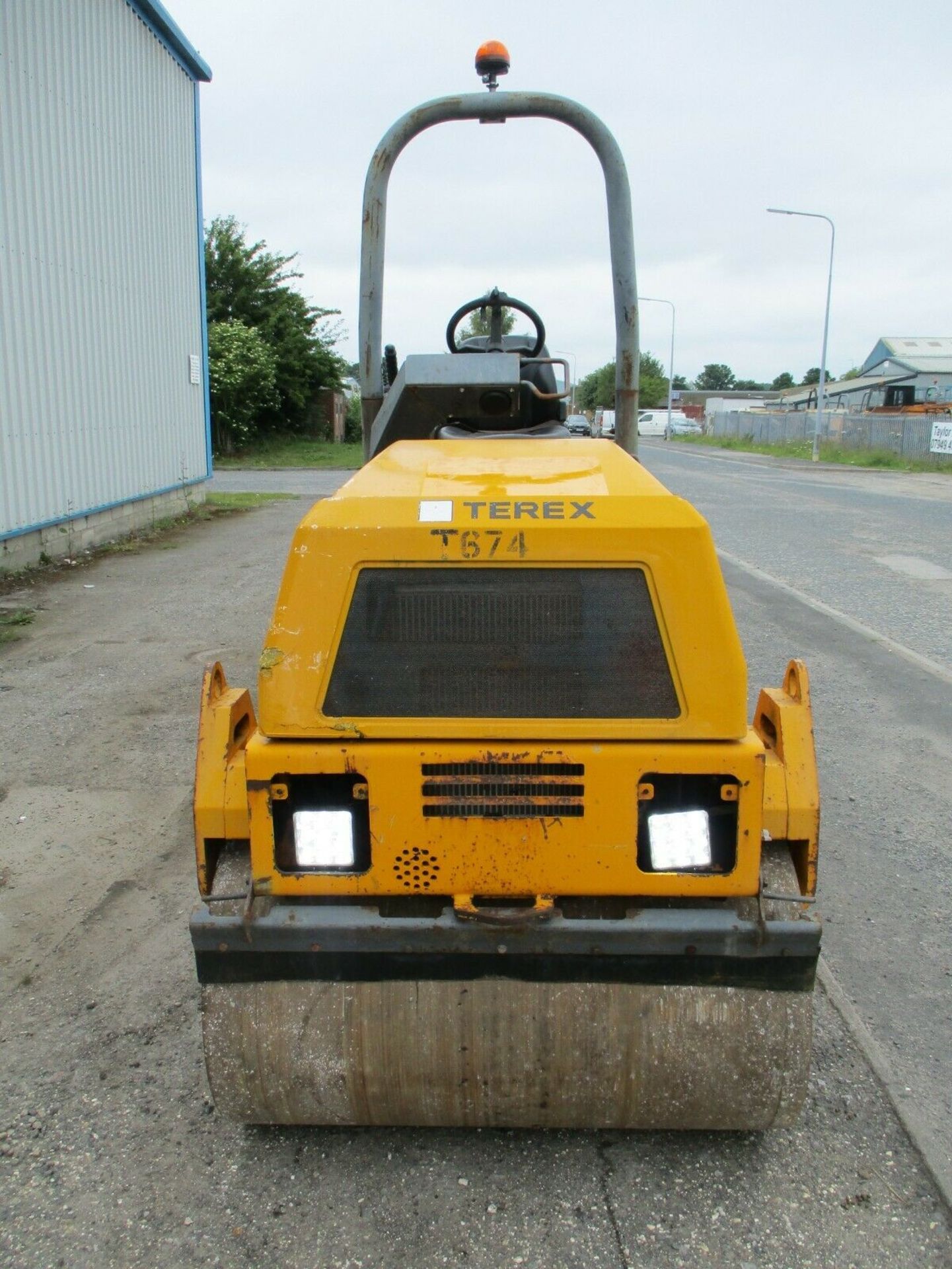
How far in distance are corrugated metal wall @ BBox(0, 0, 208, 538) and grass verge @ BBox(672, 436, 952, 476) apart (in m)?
21.9

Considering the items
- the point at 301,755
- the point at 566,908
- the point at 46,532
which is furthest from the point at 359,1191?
the point at 46,532

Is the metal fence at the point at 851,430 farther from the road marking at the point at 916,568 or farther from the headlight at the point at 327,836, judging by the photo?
the headlight at the point at 327,836

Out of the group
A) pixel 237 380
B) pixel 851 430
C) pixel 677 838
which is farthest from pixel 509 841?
pixel 851 430

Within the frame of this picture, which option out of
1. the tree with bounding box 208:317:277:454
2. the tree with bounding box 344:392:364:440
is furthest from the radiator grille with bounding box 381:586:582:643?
the tree with bounding box 344:392:364:440

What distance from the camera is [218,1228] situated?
2492 millimetres

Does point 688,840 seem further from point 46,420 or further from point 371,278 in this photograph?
point 46,420

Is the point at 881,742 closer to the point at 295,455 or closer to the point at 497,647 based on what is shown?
the point at 497,647

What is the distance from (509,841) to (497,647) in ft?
1.49

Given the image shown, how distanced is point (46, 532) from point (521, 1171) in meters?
9.89

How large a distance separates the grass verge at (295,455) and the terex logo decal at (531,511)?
26.0 meters

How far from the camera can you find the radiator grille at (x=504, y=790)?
245cm

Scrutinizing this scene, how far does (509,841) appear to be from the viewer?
2471 mm

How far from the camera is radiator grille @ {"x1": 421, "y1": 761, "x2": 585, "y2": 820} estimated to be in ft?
8.05

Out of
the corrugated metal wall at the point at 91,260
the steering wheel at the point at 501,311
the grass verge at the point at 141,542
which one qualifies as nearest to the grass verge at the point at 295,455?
the grass verge at the point at 141,542
